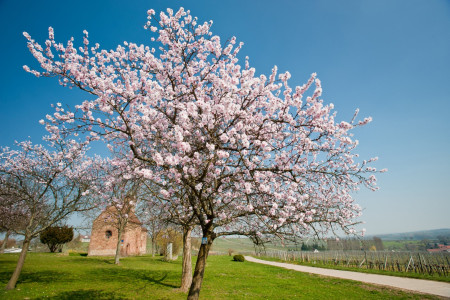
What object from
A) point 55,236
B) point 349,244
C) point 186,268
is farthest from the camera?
point 55,236

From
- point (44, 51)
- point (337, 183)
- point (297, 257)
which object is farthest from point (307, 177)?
point (297, 257)

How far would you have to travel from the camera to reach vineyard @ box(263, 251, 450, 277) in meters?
21.3

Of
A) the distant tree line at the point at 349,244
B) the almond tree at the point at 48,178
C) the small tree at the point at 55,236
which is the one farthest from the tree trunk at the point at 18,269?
the small tree at the point at 55,236

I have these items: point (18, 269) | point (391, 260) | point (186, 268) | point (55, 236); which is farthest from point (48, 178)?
point (391, 260)

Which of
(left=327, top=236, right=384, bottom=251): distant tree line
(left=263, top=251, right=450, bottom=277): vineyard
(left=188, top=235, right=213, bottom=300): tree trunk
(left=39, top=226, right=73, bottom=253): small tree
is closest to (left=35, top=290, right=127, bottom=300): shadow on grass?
(left=188, top=235, right=213, bottom=300): tree trunk

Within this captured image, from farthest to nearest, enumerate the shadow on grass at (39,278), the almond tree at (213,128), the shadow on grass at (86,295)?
the shadow on grass at (39,278)
the shadow on grass at (86,295)
the almond tree at (213,128)

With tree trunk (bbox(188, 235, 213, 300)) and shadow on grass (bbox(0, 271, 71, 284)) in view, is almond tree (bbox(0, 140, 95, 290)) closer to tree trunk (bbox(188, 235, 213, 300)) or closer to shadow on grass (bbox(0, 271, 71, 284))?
shadow on grass (bbox(0, 271, 71, 284))

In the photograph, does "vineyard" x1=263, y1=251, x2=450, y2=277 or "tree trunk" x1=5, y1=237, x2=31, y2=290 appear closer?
"tree trunk" x1=5, y1=237, x2=31, y2=290

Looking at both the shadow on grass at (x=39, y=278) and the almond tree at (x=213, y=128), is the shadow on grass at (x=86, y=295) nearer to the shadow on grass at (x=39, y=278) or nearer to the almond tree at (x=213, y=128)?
the shadow on grass at (x=39, y=278)

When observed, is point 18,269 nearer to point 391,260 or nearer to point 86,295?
point 86,295

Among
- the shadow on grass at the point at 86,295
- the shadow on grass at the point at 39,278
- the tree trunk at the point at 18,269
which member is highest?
the tree trunk at the point at 18,269

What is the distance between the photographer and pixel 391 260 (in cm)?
2575

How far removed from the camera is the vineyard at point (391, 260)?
21.3m

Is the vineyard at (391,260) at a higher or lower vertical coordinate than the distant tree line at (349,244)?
lower
